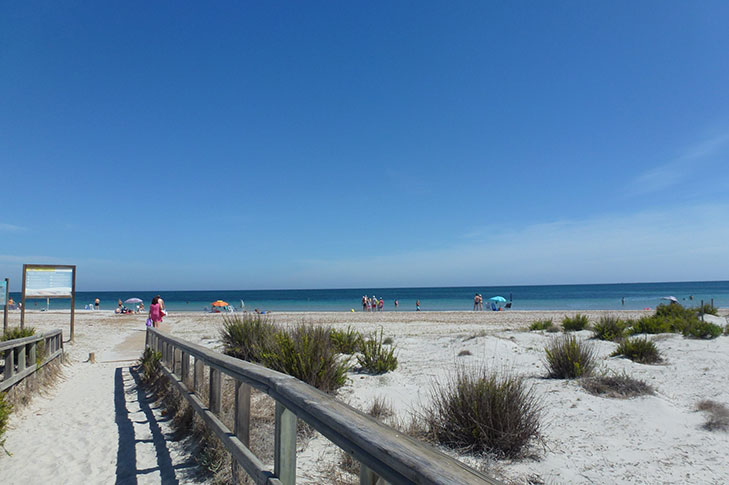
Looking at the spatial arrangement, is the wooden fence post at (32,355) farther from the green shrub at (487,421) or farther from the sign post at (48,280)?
the green shrub at (487,421)

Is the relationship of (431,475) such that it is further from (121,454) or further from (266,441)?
(121,454)

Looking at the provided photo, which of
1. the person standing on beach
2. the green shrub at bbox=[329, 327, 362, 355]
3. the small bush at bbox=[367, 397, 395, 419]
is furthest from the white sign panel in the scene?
the small bush at bbox=[367, 397, 395, 419]

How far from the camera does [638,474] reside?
3990 mm

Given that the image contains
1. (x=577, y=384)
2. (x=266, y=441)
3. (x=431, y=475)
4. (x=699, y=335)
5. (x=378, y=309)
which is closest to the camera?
(x=431, y=475)

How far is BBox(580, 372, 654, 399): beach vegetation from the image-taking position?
6395mm

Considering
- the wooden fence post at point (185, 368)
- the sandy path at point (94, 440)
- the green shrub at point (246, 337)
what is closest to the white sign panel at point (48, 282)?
the sandy path at point (94, 440)

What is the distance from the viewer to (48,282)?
13.2 meters

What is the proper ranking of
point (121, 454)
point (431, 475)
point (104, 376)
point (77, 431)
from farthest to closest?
point (104, 376), point (77, 431), point (121, 454), point (431, 475)

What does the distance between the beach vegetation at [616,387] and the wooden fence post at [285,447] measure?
5.34m

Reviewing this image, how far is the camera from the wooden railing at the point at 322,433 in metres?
1.49

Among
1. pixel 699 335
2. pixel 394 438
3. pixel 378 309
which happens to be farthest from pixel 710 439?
pixel 378 309

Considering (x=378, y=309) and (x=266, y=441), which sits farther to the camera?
(x=378, y=309)

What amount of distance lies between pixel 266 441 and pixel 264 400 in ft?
4.83

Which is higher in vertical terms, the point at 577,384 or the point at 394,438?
the point at 394,438
